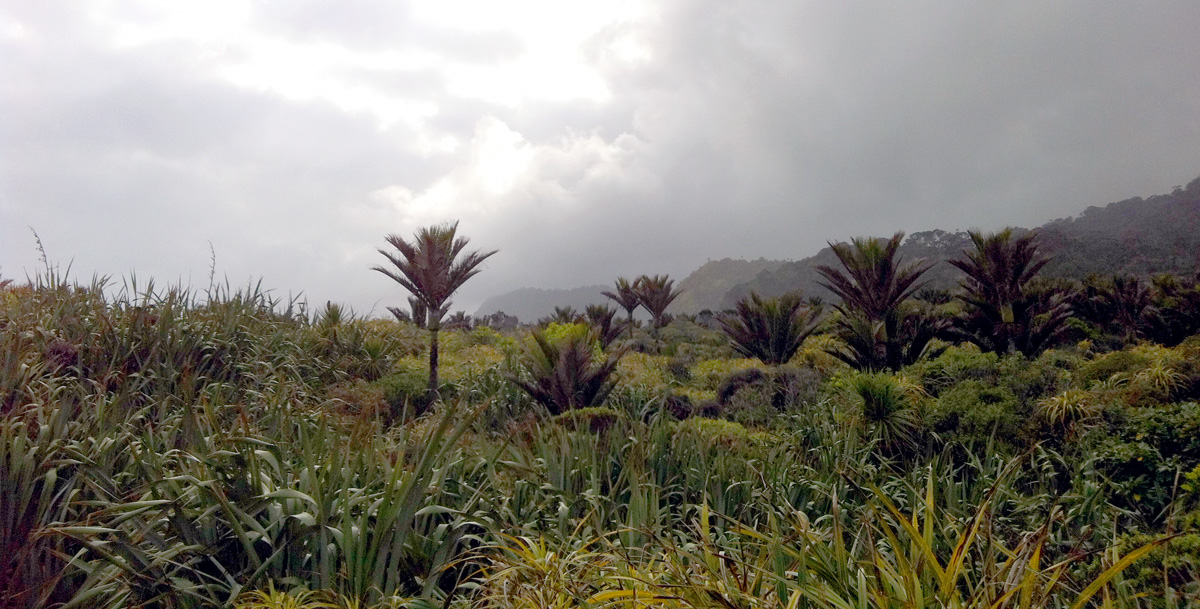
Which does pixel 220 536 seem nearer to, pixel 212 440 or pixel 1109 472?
pixel 212 440

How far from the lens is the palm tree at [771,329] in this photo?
16.2m

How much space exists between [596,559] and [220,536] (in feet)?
6.54

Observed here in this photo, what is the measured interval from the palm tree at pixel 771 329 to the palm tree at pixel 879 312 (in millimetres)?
2028

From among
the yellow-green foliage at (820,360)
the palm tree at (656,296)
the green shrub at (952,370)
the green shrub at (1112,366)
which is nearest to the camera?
the green shrub at (1112,366)

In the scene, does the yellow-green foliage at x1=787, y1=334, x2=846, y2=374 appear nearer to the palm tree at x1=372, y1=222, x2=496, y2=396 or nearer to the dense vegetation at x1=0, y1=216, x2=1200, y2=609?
the dense vegetation at x1=0, y1=216, x2=1200, y2=609

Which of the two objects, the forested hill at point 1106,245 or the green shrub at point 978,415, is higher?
the forested hill at point 1106,245

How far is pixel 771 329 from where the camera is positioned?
16281 millimetres

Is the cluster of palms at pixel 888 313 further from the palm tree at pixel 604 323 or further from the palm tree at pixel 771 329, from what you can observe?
the palm tree at pixel 604 323

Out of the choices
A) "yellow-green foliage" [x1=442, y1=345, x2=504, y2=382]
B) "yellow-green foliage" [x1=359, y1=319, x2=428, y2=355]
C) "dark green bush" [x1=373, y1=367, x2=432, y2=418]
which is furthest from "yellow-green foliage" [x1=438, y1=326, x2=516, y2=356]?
"dark green bush" [x1=373, y1=367, x2=432, y2=418]

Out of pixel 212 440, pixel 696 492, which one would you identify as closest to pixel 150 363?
pixel 212 440

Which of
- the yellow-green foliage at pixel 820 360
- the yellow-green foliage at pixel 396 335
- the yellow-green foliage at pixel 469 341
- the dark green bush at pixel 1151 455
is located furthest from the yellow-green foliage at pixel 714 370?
the dark green bush at pixel 1151 455

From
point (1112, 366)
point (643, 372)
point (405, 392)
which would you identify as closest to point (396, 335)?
point (405, 392)

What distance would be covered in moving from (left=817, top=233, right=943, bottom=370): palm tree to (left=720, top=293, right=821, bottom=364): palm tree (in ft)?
6.65

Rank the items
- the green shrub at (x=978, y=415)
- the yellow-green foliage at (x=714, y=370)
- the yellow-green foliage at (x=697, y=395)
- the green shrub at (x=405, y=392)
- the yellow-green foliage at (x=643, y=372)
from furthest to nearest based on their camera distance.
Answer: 1. the yellow-green foliage at (x=714, y=370)
2. the yellow-green foliage at (x=643, y=372)
3. the yellow-green foliage at (x=697, y=395)
4. the green shrub at (x=405, y=392)
5. the green shrub at (x=978, y=415)
